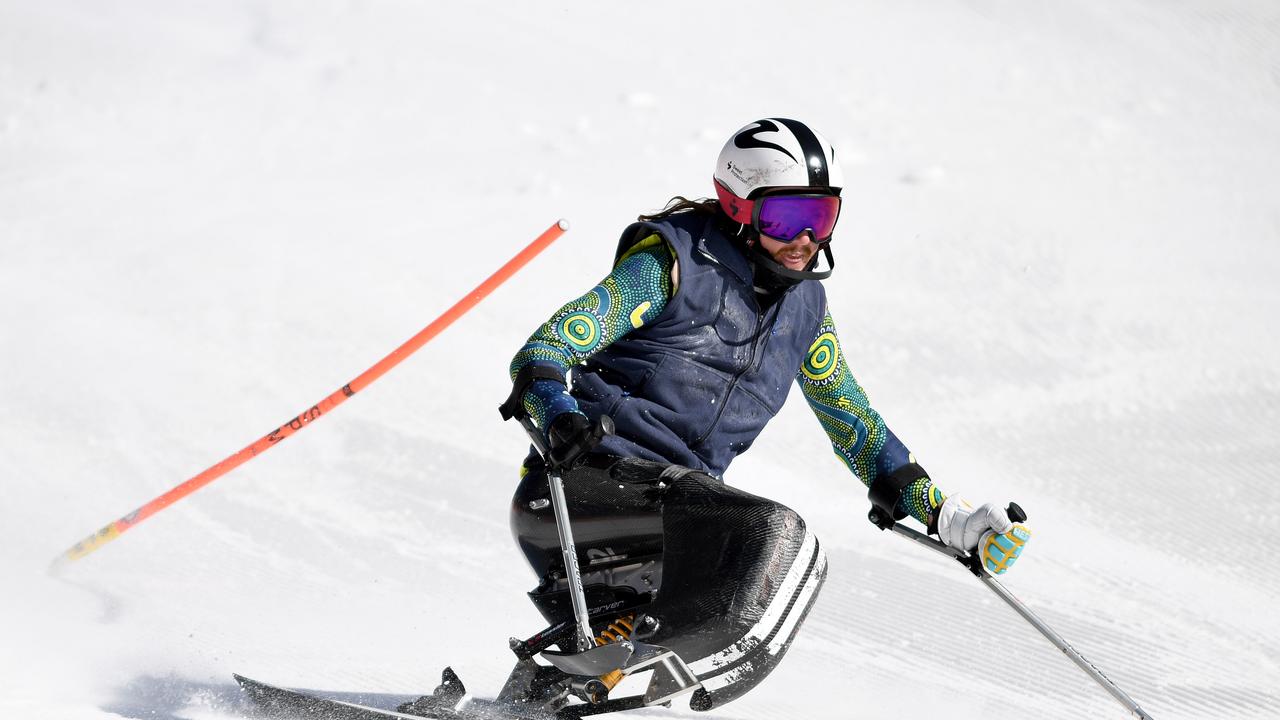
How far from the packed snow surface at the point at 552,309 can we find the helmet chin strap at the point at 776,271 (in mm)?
1842

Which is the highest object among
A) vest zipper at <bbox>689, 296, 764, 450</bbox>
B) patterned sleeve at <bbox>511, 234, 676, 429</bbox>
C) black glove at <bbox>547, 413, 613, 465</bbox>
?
patterned sleeve at <bbox>511, 234, 676, 429</bbox>

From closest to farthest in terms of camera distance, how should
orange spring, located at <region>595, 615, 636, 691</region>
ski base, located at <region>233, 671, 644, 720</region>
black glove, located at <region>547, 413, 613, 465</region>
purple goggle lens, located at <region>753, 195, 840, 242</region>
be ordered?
black glove, located at <region>547, 413, 613, 465</region>
ski base, located at <region>233, 671, 644, 720</region>
orange spring, located at <region>595, 615, 636, 691</region>
purple goggle lens, located at <region>753, 195, 840, 242</region>

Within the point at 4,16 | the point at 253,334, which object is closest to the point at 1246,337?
the point at 253,334

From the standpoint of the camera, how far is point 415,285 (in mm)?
9617

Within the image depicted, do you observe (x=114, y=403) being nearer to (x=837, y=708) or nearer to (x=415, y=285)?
(x=415, y=285)

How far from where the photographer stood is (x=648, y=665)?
145 inches

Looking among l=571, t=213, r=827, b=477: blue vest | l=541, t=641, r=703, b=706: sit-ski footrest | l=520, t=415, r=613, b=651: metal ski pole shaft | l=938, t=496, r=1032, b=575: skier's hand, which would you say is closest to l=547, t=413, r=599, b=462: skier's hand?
l=520, t=415, r=613, b=651: metal ski pole shaft

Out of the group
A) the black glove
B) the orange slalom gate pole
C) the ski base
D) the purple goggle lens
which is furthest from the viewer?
the orange slalom gate pole

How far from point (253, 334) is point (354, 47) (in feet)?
18.4

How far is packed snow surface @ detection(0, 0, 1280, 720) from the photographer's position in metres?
5.81

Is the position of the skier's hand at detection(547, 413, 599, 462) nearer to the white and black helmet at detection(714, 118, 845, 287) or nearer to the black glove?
the black glove

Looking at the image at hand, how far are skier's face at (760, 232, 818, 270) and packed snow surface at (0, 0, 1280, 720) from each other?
1916 mm

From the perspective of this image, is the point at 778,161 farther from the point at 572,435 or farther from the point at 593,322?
the point at 572,435

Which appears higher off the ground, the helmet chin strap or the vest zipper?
the helmet chin strap
